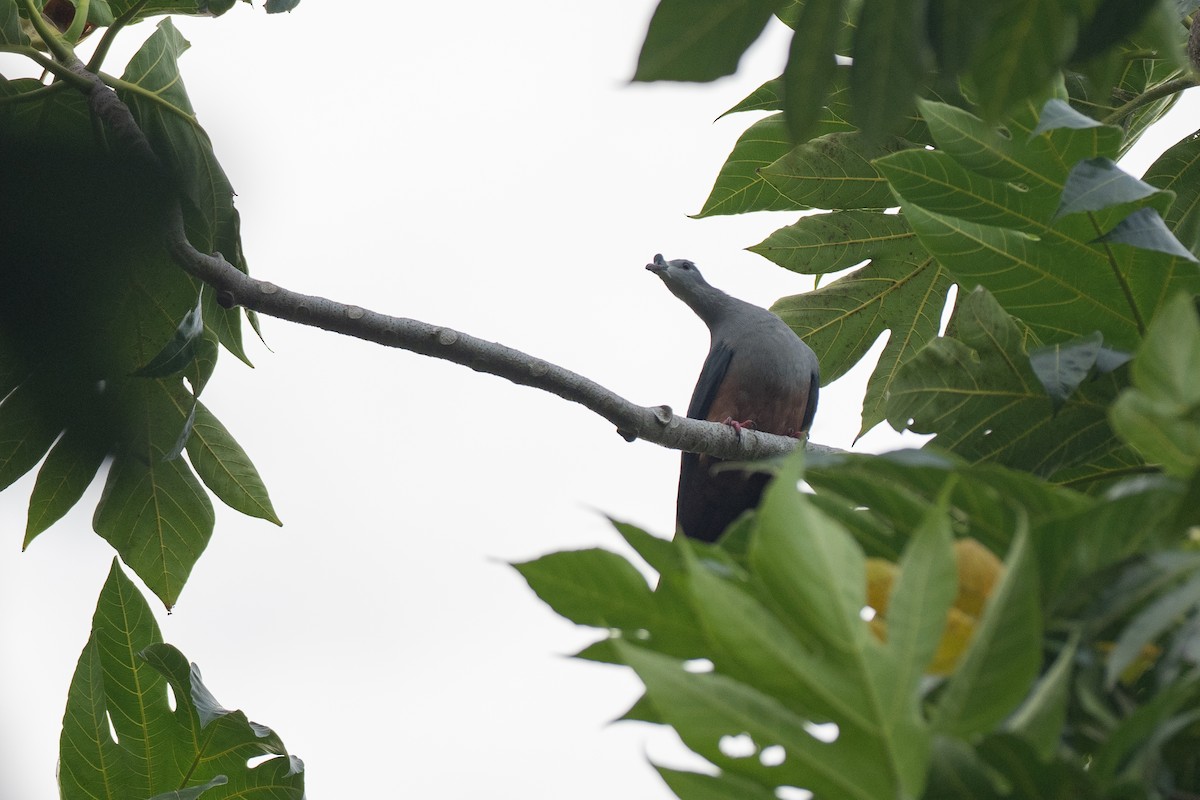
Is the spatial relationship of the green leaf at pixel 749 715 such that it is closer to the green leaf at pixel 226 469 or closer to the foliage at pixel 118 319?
the foliage at pixel 118 319

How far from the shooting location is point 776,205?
12.5 feet

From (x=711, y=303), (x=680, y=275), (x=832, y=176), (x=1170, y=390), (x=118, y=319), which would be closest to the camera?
(x=1170, y=390)

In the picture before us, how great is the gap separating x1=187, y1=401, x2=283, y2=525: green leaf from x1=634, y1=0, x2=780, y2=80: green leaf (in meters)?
2.48

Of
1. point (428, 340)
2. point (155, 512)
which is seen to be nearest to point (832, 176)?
point (428, 340)

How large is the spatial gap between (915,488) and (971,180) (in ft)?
2.76

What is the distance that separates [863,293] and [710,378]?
117 cm

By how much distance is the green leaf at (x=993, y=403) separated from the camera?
1.74 metres

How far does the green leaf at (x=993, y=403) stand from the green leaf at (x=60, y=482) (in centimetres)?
265

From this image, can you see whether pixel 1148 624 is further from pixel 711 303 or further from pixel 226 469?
pixel 711 303

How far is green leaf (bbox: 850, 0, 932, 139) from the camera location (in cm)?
154

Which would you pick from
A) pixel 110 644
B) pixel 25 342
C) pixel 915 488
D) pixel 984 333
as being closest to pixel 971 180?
pixel 984 333

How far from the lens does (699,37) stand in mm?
1474

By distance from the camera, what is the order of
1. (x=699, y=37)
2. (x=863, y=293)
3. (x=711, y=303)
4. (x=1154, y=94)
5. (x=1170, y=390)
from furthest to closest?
(x=711, y=303)
(x=863, y=293)
(x=1154, y=94)
(x=699, y=37)
(x=1170, y=390)

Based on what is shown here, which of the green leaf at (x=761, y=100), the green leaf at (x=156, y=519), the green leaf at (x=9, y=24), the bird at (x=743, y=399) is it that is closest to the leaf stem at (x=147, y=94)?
the green leaf at (x=9, y=24)
